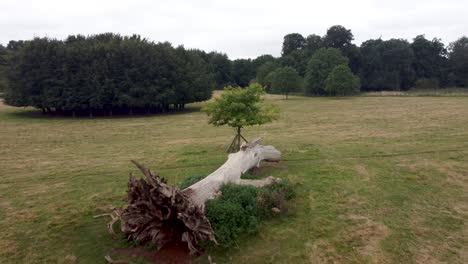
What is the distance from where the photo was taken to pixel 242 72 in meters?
84.6

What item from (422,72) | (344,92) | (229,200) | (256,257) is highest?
(422,72)

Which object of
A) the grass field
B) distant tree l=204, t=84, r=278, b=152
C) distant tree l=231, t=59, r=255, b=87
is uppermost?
distant tree l=231, t=59, r=255, b=87

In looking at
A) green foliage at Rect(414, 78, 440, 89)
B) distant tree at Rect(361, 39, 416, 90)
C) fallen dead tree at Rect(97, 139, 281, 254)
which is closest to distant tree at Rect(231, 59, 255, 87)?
distant tree at Rect(361, 39, 416, 90)

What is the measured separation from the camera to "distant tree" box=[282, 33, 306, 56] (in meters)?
84.7

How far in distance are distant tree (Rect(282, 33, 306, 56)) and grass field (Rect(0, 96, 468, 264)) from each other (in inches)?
2703

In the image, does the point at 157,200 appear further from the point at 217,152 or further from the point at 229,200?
the point at 217,152

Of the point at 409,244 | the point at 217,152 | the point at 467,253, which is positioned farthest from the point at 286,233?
the point at 217,152

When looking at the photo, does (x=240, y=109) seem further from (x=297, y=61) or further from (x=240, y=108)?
(x=297, y=61)

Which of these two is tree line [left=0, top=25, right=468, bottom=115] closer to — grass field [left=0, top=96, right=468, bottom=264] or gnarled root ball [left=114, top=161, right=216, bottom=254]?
grass field [left=0, top=96, right=468, bottom=264]

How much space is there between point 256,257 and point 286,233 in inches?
41.9

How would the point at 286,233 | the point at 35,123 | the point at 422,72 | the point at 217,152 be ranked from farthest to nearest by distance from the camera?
the point at 422,72 < the point at 35,123 < the point at 217,152 < the point at 286,233

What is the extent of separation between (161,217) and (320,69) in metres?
55.8

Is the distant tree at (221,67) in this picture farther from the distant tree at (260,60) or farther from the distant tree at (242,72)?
the distant tree at (260,60)

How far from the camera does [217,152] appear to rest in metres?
14.7
